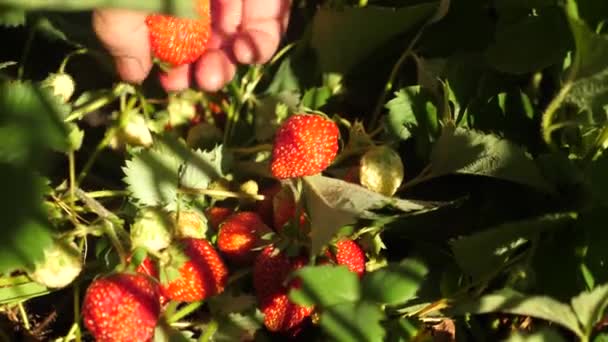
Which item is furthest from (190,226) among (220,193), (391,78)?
(391,78)

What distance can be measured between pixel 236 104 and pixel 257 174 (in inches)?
3.6

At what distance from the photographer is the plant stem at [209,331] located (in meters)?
0.71

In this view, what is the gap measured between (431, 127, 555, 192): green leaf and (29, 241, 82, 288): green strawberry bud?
1.09 ft

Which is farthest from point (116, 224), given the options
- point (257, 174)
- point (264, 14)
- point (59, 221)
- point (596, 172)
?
point (596, 172)

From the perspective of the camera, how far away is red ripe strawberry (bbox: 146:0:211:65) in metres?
0.76

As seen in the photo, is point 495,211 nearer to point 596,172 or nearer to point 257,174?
point 596,172

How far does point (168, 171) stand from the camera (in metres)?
0.76

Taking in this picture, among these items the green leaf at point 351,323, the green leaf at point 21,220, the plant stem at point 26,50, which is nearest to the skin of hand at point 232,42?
the plant stem at point 26,50

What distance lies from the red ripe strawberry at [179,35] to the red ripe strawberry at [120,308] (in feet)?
0.75

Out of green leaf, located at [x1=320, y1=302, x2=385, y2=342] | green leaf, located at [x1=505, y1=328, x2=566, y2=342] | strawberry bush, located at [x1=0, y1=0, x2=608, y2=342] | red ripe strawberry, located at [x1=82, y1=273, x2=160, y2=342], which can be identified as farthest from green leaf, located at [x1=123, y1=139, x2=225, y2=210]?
green leaf, located at [x1=505, y1=328, x2=566, y2=342]

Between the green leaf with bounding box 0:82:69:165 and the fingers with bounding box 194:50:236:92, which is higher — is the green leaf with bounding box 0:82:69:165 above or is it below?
above

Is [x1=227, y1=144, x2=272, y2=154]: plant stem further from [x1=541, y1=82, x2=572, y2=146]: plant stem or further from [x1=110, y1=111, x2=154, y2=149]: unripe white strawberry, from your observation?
[x1=541, y1=82, x2=572, y2=146]: plant stem

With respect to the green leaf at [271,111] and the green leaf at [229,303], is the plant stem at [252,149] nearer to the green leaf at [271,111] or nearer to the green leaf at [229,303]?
the green leaf at [271,111]

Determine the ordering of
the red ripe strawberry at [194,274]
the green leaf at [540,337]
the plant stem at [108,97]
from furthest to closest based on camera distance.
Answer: the plant stem at [108,97] → the red ripe strawberry at [194,274] → the green leaf at [540,337]
